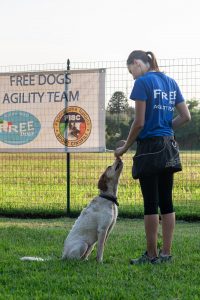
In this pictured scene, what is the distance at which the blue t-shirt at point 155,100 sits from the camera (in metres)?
5.29

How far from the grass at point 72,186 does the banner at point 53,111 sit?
0.49 metres

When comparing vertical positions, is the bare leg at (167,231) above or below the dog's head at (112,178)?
below

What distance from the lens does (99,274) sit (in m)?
4.98

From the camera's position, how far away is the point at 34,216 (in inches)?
407

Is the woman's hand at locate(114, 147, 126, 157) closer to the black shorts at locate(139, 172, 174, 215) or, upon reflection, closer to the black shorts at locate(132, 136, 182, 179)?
the black shorts at locate(132, 136, 182, 179)

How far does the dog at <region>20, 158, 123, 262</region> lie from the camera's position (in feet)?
18.3

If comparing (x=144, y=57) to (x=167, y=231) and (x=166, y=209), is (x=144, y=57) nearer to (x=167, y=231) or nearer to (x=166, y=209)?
(x=166, y=209)

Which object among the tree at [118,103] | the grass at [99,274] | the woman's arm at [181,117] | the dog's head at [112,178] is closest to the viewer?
the grass at [99,274]

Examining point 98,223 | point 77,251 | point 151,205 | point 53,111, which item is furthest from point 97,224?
point 53,111

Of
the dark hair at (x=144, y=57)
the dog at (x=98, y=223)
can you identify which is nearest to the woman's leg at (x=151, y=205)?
the dog at (x=98, y=223)

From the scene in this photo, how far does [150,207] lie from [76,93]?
5023 millimetres

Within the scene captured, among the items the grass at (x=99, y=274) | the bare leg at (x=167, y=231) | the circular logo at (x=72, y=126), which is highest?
the circular logo at (x=72, y=126)

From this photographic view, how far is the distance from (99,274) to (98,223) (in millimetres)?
763

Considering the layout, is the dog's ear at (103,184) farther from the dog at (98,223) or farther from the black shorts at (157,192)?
the black shorts at (157,192)
